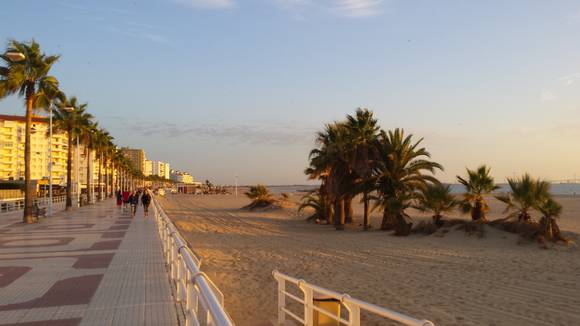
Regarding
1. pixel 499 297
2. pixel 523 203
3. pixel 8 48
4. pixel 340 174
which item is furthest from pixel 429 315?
pixel 8 48

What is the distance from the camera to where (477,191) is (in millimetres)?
19812

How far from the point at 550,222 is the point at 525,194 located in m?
1.29

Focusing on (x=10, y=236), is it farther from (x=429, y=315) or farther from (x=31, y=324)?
(x=429, y=315)

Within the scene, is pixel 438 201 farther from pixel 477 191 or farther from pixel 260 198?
pixel 260 198

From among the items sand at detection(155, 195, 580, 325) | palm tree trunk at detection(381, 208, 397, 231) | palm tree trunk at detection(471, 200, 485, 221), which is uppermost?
palm tree trunk at detection(471, 200, 485, 221)


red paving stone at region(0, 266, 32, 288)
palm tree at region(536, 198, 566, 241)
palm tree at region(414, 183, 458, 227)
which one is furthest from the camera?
palm tree at region(414, 183, 458, 227)

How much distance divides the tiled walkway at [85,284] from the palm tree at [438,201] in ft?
38.4

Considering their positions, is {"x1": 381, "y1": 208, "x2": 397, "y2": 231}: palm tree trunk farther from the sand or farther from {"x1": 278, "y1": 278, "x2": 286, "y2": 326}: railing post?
{"x1": 278, "y1": 278, "x2": 286, "y2": 326}: railing post

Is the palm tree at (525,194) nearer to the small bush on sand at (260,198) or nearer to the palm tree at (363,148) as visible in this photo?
the palm tree at (363,148)

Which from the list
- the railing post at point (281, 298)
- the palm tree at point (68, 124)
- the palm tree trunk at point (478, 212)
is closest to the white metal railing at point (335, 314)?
the railing post at point (281, 298)

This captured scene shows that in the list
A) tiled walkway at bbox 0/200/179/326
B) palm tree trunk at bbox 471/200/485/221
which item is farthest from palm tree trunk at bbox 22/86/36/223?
palm tree trunk at bbox 471/200/485/221

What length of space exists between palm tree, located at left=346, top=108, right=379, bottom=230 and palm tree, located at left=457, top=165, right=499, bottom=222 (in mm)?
4031

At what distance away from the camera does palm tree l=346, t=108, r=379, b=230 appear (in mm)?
21812

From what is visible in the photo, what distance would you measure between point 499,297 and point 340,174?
1457 cm
